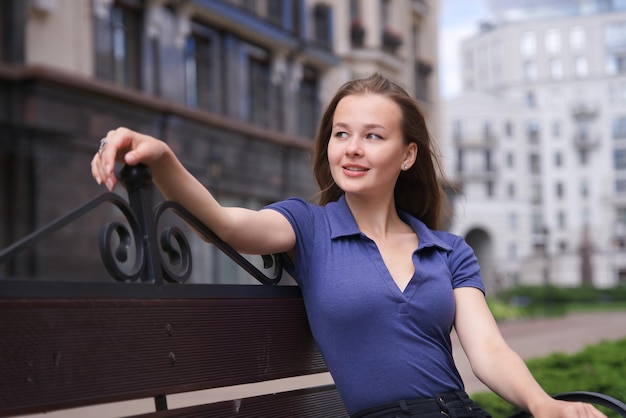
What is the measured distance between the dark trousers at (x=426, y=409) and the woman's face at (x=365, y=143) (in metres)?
0.61

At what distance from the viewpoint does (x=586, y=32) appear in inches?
3482

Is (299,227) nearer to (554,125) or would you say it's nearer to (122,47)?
(122,47)

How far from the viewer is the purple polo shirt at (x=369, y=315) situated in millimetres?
2428

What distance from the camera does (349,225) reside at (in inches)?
104

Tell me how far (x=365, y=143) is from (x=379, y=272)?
39 centimetres

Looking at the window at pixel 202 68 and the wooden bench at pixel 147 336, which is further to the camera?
the window at pixel 202 68

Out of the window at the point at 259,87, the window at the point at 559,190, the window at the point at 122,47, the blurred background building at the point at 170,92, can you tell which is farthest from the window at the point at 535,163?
the window at the point at 122,47

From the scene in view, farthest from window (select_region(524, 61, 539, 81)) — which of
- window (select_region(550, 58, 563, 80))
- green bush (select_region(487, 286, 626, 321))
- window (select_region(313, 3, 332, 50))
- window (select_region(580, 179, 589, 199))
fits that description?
window (select_region(313, 3, 332, 50))

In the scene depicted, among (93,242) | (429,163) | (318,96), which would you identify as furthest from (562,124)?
(429,163)

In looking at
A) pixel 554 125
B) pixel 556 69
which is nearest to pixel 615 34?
pixel 556 69

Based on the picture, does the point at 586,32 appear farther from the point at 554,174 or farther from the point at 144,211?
the point at 144,211

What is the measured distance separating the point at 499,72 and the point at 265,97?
71.8 m

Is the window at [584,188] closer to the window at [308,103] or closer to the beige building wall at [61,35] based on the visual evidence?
the window at [308,103]

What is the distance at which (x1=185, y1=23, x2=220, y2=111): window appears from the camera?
1941 centimetres
